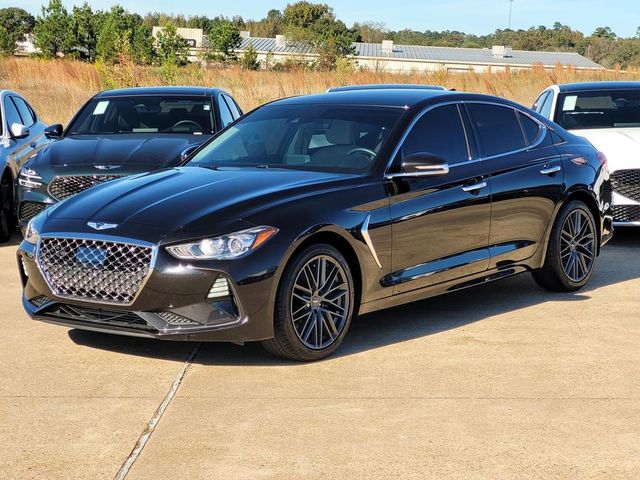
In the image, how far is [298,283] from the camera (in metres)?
5.95

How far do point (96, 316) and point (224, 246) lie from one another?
0.90 meters

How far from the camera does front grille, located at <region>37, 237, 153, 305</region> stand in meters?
5.72

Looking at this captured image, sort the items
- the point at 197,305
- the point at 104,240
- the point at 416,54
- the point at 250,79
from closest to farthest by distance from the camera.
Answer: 1. the point at 197,305
2. the point at 104,240
3. the point at 250,79
4. the point at 416,54

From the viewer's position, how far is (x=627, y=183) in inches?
405

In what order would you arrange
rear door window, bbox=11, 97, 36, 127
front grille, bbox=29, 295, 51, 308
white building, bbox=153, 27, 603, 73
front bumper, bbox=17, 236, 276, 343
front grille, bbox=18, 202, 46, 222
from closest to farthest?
front bumper, bbox=17, 236, 276, 343 → front grille, bbox=29, 295, 51, 308 → front grille, bbox=18, 202, 46, 222 → rear door window, bbox=11, 97, 36, 127 → white building, bbox=153, 27, 603, 73

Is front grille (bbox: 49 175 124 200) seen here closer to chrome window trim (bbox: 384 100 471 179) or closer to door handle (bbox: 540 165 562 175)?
chrome window trim (bbox: 384 100 471 179)

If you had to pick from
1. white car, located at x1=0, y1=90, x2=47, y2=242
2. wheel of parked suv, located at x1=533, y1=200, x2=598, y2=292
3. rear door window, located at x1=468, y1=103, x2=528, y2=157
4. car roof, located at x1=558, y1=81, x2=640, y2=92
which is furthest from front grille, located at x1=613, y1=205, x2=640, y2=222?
white car, located at x1=0, y1=90, x2=47, y2=242

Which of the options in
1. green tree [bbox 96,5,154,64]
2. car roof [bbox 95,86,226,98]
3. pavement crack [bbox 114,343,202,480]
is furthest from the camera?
green tree [bbox 96,5,154,64]

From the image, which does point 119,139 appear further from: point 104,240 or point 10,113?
point 104,240

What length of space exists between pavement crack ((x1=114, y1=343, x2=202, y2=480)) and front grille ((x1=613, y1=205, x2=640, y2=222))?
5493 mm

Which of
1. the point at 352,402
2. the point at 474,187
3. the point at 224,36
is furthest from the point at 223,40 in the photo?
the point at 352,402

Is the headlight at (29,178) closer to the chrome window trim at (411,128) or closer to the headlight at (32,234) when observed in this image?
the headlight at (32,234)

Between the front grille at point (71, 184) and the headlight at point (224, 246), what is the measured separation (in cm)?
431

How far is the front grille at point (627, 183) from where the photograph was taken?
10242mm
